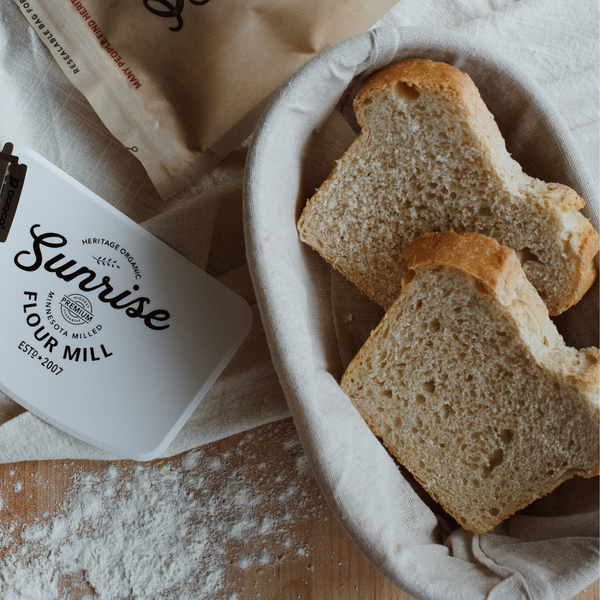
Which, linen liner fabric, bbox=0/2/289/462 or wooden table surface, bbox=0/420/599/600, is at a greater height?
linen liner fabric, bbox=0/2/289/462

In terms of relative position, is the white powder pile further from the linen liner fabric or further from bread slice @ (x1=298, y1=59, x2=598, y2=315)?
bread slice @ (x1=298, y1=59, x2=598, y2=315)

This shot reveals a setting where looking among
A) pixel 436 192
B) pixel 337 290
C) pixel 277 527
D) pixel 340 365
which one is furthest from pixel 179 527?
pixel 436 192

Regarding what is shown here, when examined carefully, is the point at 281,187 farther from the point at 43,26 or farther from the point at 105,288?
the point at 43,26

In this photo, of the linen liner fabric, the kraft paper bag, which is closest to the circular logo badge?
the linen liner fabric

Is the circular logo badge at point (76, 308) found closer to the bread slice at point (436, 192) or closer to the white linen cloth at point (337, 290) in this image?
the white linen cloth at point (337, 290)

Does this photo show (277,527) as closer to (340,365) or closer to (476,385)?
(340,365)

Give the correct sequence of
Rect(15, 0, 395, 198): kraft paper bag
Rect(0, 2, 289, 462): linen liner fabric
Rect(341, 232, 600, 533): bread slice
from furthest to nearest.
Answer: Rect(0, 2, 289, 462): linen liner fabric, Rect(15, 0, 395, 198): kraft paper bag, Rect(341, 232, 600, 533): bread slice

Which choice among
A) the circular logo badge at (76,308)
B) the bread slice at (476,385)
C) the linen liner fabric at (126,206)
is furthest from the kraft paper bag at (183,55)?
the bread slice at (476,385)
